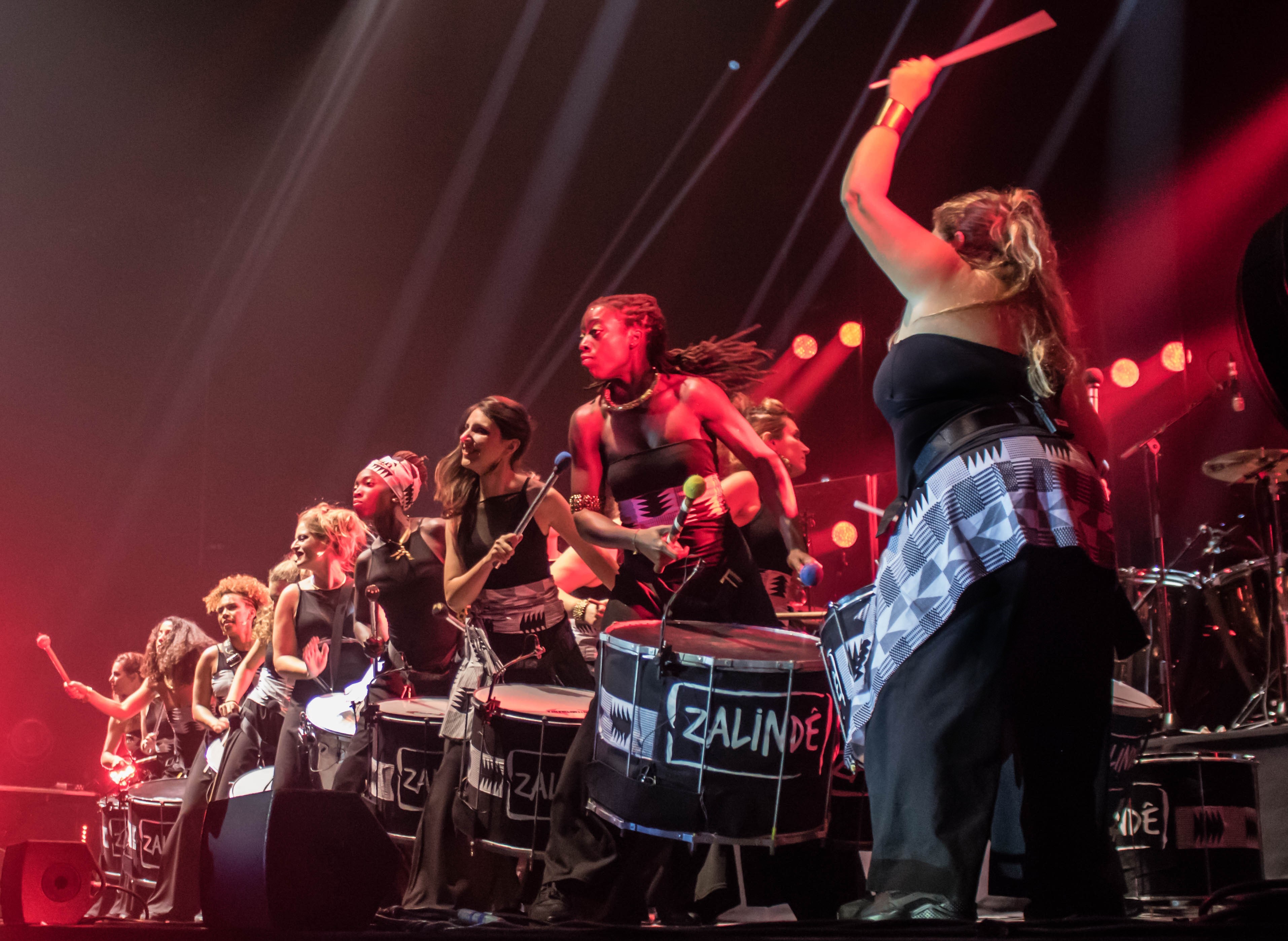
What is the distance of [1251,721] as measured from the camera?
6.30 meters

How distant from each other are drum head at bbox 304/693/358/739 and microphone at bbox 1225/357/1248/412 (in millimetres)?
5859

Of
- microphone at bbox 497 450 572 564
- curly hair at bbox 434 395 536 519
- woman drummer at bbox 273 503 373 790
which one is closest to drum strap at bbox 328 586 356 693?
woman drummer at bbox 273 503 373 790

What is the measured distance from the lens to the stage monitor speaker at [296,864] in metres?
2.35

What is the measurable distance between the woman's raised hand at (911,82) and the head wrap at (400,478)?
11.4ft

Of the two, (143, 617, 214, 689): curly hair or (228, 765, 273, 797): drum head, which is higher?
(143, 617, 214, 689): curly hair

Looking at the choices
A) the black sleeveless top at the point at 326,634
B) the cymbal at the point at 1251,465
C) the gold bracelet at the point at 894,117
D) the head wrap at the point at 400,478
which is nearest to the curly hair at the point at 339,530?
the black sleeveless top at the point at 326,634

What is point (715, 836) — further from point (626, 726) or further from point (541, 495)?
point (541, 495)

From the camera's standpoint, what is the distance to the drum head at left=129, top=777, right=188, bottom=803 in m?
6.55

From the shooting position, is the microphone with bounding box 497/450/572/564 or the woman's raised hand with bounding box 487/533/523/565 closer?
the microphone with bounding box 497/450/572/564

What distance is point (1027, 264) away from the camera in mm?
2564

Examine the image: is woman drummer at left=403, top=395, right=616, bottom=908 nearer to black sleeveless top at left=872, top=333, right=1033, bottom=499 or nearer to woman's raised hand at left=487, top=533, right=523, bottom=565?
woman's raised hand at left=487, top=533, right=523, bottom=565

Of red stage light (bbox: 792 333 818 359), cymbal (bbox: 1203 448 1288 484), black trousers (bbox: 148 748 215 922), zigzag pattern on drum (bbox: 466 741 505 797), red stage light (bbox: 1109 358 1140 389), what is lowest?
black trousers (bbox: 148 748 215 922)

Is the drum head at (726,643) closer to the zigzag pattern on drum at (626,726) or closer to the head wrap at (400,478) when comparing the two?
the zigzag pattern on drum at (626,726)

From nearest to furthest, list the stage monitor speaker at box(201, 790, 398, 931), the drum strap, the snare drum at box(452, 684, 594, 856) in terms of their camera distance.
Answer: the stage monitor speaker at box(201, 790, 398, 931) → the snare drum at box(452, 684, 594, 856) → the drum strap
